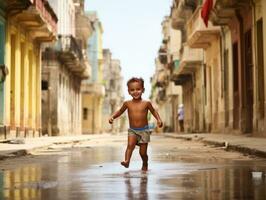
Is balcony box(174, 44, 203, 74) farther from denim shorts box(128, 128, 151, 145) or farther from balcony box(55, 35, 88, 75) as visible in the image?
denim shorts box(128, 128, 151, 145)

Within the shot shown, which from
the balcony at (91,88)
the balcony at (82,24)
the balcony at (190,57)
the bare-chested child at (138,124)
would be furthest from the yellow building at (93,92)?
the bare-chested child at (138,124)

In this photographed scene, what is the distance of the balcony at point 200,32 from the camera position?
3326 centimetres

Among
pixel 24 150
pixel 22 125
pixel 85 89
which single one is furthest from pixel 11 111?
pixel 85 89

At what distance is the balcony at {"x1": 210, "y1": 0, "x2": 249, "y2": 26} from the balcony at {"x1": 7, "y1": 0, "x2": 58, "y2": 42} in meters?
7.05

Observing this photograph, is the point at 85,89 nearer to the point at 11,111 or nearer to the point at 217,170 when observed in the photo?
the point at 11,111

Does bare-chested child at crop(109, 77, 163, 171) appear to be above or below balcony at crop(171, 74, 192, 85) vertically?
below

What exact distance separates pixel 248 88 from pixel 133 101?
658 inches

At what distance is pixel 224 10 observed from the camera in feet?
85.5

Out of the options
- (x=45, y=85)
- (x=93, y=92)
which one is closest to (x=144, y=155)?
(x=45, y=85)

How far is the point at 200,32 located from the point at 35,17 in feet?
28.0

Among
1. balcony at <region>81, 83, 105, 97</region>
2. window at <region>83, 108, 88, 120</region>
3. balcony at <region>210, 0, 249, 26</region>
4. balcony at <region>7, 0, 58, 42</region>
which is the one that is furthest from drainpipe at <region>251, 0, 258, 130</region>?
window at <region>83, 108, 88, 120</region>

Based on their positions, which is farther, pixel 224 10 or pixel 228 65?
pixel 228 65

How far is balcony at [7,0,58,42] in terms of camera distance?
26108 millimetres

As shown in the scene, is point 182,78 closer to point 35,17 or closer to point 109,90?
point 35,17
